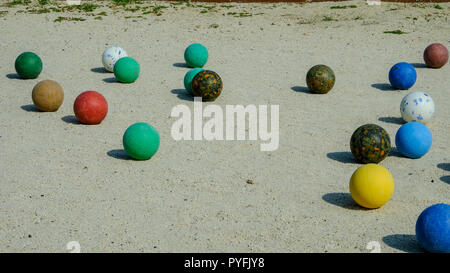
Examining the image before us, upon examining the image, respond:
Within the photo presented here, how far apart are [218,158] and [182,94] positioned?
3.70 metres

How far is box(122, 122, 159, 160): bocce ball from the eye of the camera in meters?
8.15

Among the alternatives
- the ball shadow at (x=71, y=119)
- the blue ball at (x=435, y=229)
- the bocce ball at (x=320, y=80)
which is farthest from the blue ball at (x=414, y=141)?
the ball shadow at (x=71, y=119)

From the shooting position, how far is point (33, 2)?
20.7 meters

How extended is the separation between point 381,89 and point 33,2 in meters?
14.1

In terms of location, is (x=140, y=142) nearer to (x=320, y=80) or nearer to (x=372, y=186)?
(x=372, y=186)

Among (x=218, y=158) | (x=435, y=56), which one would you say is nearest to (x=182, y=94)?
(x=218, y=158)

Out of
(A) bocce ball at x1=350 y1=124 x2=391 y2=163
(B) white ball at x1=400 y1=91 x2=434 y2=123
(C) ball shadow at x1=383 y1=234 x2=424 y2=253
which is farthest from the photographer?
(B) white ball at x1=400 y1=91 x2=434 y2=123

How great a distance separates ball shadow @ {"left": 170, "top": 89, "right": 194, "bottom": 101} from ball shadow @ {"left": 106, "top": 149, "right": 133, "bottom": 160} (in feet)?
10.1

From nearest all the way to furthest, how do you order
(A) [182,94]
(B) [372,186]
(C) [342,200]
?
(B) [372,186] < (C) [342,200] < (A) [182,94]

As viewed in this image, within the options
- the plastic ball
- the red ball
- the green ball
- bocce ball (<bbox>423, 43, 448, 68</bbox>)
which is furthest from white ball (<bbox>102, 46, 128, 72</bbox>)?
bocce ball (<bbox>423, 43, 448, 68</bbox>)

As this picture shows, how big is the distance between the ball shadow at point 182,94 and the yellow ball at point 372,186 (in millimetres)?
5492

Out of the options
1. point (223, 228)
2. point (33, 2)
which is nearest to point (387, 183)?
point (223, 228)

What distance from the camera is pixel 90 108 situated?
966cm

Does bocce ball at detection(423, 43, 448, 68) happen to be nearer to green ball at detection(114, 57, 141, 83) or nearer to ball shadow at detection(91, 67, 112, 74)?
green ball at detection(114, 57, 141, 83)
